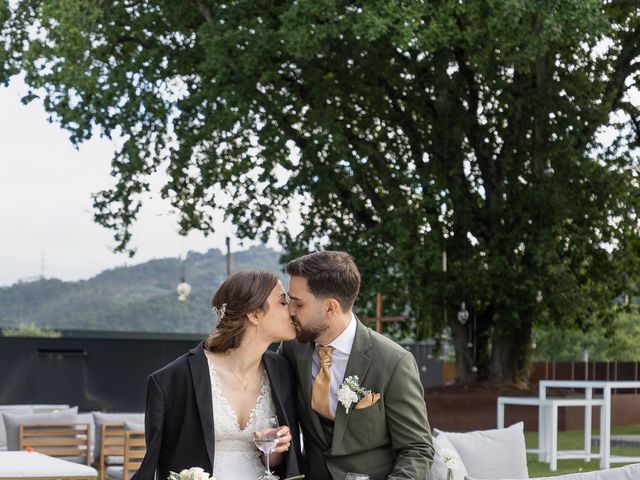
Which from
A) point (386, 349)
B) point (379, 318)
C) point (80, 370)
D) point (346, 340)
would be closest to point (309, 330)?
point (346, 340)

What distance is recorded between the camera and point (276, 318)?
4074 mm

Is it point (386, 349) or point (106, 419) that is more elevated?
point (386, 349)

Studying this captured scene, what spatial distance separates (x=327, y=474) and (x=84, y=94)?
14853 mm

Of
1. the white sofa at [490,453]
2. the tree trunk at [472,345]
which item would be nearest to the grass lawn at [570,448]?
the tree trunk at [472,345]

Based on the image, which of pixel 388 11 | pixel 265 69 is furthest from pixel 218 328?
pixel 265 69

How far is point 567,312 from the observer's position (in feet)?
62.0

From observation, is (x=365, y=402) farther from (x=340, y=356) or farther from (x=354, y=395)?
(x=340, y=356)

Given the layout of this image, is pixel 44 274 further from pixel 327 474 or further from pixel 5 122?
pixel 327 474

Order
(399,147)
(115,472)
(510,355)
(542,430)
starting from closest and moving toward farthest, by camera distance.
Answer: (115,472) < (542,430) < (510,355) < (399,147)

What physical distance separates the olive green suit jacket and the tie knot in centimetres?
4

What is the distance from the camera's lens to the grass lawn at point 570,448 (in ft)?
41.6

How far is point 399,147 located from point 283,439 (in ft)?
53.5

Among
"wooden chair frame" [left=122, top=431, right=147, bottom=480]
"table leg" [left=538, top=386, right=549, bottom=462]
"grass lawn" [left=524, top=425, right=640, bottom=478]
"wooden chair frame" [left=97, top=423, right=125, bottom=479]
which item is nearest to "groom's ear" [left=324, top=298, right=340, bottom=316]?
"wooden chair frame" [left=122, top=431, right=147, bottom=480]

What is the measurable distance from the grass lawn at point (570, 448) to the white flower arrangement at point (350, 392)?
8330 mm
